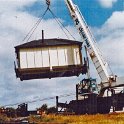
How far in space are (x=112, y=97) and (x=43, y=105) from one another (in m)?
6.37

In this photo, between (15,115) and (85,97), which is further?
(85,97)

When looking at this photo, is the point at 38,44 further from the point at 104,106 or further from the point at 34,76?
the point at 104,106

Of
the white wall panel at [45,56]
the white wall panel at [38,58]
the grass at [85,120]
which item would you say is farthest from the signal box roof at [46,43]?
the grass at [85,120]

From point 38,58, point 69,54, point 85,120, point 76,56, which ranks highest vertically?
point 69,54

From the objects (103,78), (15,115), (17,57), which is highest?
(17,57)

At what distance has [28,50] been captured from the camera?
3078 centimetres

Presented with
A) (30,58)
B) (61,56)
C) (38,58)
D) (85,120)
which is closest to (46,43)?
(38,58)

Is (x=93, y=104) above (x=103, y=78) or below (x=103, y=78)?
below

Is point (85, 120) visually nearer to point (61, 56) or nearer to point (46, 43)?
point (61, 56)

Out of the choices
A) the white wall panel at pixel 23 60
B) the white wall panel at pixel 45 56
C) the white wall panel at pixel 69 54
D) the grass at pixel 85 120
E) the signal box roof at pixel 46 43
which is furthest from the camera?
the white wall panel at pixel 69 54

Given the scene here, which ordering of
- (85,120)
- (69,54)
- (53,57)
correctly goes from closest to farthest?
(85,120) → (53,57) → (69,54)

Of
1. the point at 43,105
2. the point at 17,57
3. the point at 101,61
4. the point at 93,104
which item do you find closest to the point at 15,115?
the point at 43,105

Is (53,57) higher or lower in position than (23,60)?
higher

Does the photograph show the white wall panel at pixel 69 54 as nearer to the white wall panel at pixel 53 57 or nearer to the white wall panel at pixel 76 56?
the white wall panel at pixel 76 56
